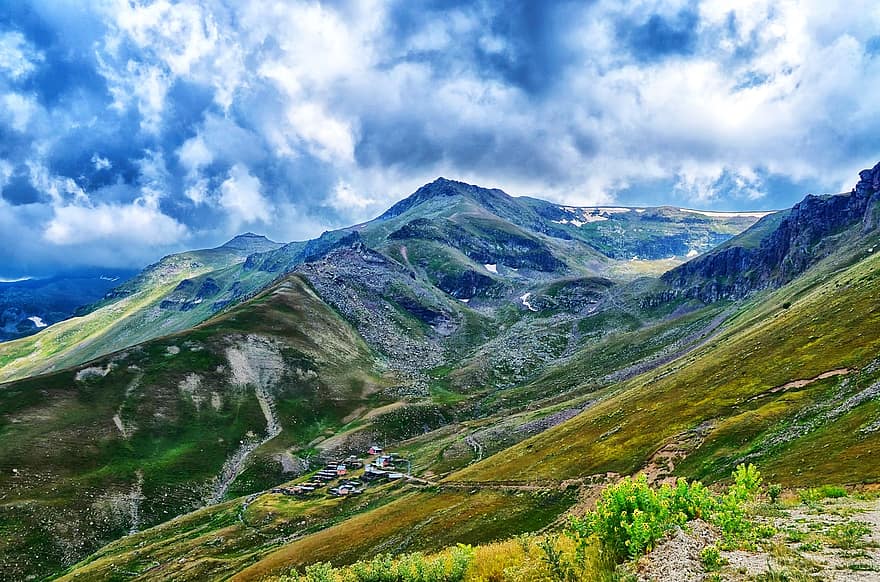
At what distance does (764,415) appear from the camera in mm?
60719

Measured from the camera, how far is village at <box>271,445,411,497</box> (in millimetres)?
127250

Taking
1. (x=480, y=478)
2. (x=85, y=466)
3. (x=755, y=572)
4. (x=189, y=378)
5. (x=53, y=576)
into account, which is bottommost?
(x=480, y=478)

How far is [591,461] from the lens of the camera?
253 ft

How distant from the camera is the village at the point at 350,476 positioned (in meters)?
127

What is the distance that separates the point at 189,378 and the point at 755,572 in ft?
717

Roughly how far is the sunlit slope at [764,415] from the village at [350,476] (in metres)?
36.7

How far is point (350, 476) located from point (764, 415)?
110m

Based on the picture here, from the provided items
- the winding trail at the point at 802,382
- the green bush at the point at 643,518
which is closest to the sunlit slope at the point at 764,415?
the winding trail at the point at 802,382

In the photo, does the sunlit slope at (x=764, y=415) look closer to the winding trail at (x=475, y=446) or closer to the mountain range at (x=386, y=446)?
the mountain range at (x=386, y=446)

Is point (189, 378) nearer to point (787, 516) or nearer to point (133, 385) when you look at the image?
point (133, 385)

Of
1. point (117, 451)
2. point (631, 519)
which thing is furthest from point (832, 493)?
point (117, 451)

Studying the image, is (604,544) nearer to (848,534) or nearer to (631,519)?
(631,519)

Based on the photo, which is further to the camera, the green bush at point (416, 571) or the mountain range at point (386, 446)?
the mountain range at point (386, 446)

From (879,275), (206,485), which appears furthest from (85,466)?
(879,275)
